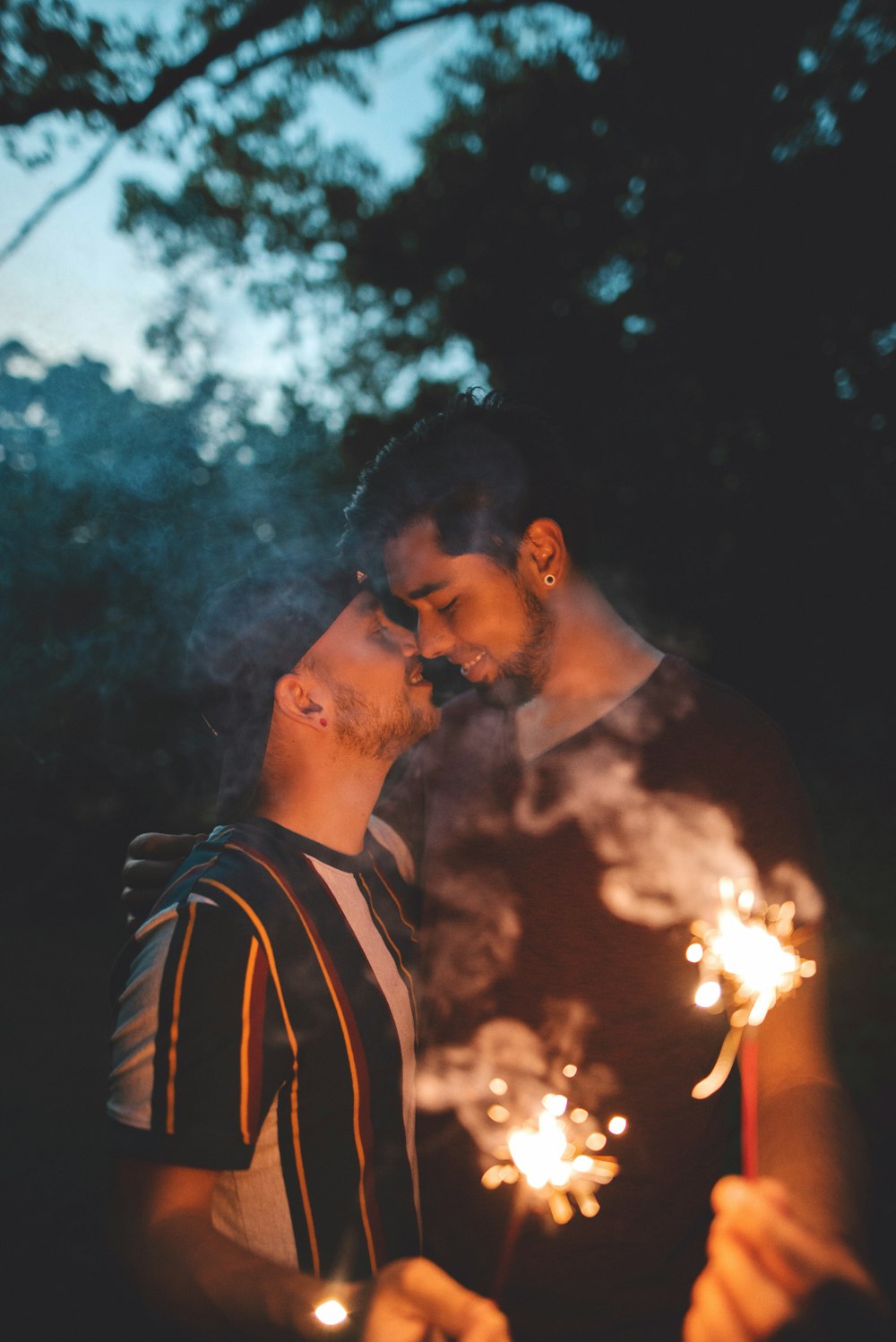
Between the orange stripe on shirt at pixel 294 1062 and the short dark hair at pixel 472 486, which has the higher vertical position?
the short dark hair at pixel 472 486

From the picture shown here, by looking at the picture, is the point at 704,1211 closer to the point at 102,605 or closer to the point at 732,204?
the point at 102,605

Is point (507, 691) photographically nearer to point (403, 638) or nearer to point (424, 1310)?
point (403, 638)

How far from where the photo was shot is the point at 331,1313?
4.91 feet

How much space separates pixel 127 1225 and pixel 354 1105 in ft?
1.85

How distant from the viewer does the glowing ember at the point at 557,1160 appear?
203 cm

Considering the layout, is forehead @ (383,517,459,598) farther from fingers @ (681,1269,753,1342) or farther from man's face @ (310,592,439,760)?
fingers @ (681,1269,753,1342)

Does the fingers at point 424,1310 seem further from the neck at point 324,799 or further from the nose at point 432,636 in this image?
the nose at point 432,636

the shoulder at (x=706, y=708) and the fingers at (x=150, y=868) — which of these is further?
the fingers at (x=150, y=868)

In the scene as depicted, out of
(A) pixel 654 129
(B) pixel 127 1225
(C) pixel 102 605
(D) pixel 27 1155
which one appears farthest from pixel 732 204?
(D) pixel 27 1155

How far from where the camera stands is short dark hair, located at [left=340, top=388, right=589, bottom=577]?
2.96 metres

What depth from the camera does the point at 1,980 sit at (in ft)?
28.8

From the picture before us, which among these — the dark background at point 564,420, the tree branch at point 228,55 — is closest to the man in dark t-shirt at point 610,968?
the dark background at point 564,420

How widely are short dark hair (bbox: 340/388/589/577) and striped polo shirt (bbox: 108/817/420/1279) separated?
131 centimetres

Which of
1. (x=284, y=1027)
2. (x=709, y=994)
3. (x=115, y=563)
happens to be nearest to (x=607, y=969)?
(x=709, y=994)
